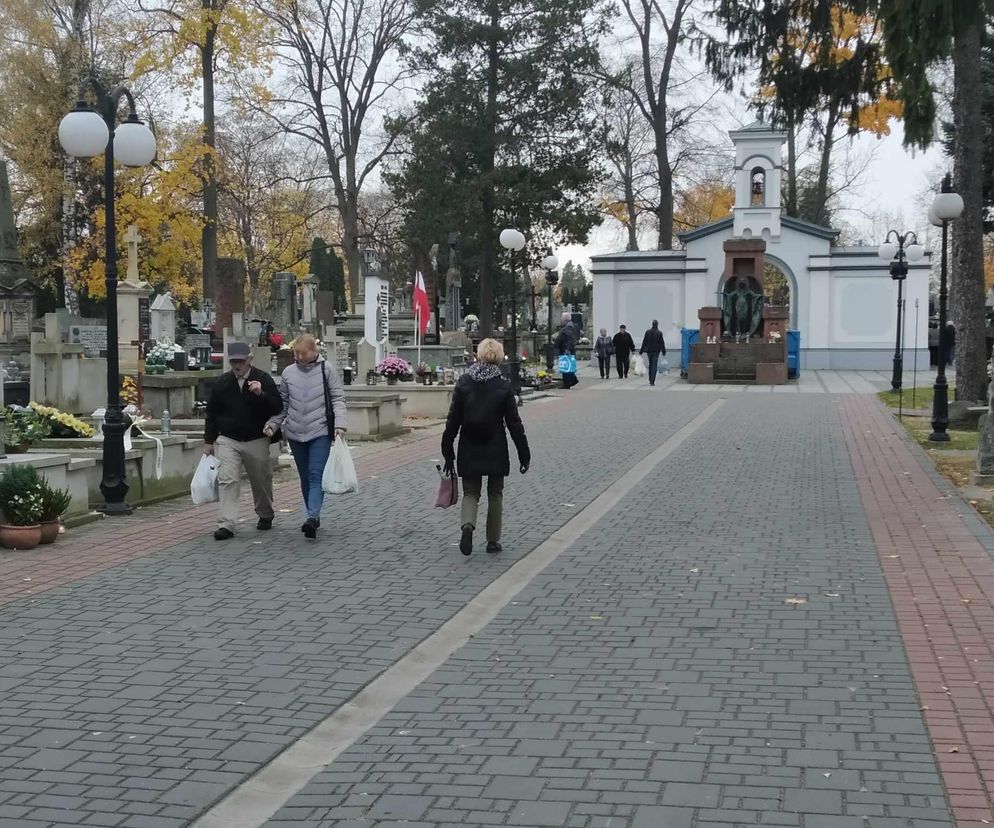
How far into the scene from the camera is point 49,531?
33.4ft

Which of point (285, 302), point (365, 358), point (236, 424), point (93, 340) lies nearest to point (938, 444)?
point (236, 424)

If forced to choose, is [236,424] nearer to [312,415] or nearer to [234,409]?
[234,409]

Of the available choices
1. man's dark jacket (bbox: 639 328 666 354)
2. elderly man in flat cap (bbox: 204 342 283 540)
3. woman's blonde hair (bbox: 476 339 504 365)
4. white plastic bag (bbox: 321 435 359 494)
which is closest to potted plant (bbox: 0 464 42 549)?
elderly man in flat cap (bbox: 204 342 283 540)

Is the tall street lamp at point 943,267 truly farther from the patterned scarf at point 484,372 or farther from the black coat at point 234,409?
the black coat at point 234,409

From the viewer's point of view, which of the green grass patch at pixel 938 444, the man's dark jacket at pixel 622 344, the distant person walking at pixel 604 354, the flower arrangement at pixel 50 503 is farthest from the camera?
the distant person walking at pixel 604 354

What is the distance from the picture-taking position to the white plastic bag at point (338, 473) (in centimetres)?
1047

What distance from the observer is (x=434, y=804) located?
4699mm

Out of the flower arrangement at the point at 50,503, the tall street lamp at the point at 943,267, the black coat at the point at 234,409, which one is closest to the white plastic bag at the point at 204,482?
the black coat at the point at 234,409

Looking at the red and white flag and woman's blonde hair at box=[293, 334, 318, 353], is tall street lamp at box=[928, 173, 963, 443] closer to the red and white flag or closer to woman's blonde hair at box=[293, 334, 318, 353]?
woman's blonde hair at box=[293, 334, 318, 353]

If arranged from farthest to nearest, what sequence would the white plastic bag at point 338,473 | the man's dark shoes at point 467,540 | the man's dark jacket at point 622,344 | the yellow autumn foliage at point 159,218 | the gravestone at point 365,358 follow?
the man's dark jacket at point 622,344, the yellow autumn foliage at point 159,218, the gravestone at point 365,358, the white plastic bag at point 338,473, the man's dark shoes at point 467,540

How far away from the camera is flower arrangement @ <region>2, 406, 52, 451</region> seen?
37.1 ft

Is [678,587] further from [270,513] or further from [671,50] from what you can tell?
[671,50]

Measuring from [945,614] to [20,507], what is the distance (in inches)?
274

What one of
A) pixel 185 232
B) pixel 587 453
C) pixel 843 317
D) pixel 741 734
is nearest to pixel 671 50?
pixel 843 317
